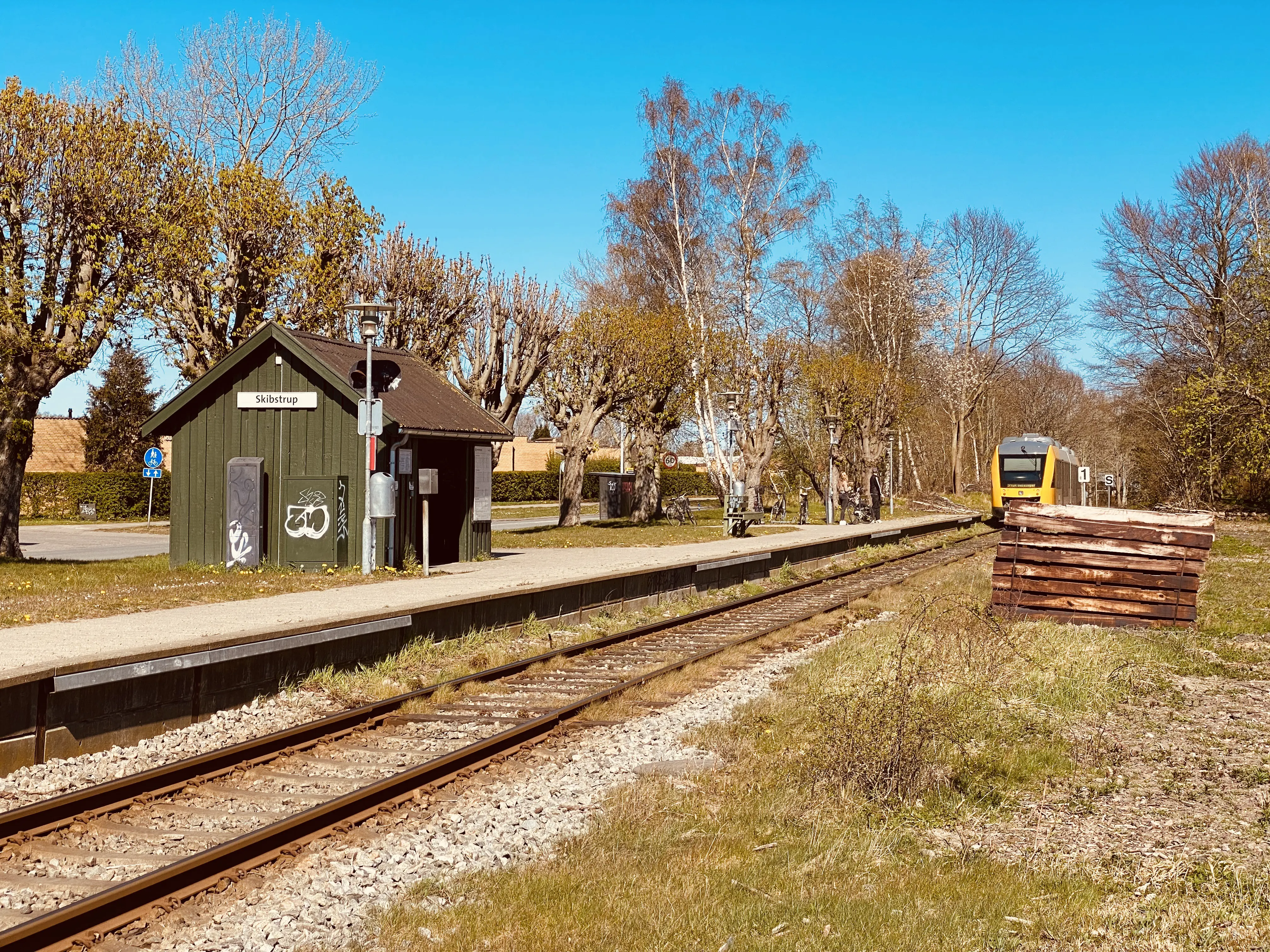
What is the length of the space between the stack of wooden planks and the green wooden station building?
9777mm

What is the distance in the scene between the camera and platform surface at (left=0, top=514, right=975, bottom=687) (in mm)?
9383

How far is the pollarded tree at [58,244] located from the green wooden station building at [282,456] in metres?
4.20

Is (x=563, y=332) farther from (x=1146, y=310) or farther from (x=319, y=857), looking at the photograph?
(x=319, y=857)

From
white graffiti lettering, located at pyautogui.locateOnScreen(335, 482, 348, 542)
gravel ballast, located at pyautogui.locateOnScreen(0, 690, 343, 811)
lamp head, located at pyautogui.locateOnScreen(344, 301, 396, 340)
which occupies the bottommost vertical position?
gravel ballast, located at pyautogui.locateOnScreen(0, 690, 343, 811)

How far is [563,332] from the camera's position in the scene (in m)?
39.0

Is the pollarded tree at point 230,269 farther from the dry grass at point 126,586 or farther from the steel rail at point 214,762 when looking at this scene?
the steel rail at point 214,762

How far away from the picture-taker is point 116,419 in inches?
2121

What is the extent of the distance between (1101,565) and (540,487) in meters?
55.2

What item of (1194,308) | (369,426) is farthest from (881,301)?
(369,426)

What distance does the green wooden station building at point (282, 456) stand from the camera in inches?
790

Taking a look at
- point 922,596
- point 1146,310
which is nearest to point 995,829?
point 922,596

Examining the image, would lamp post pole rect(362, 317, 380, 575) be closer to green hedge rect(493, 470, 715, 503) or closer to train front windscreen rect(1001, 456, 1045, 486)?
train front windscreen rect(1001, 456, 1045, 486)

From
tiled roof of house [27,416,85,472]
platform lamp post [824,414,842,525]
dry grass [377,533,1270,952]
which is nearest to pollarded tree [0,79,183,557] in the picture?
dry grass [377,533,1270,952]

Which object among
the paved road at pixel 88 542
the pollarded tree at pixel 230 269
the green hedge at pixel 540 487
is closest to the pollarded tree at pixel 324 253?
the pollarded tree at pixel 230 269
